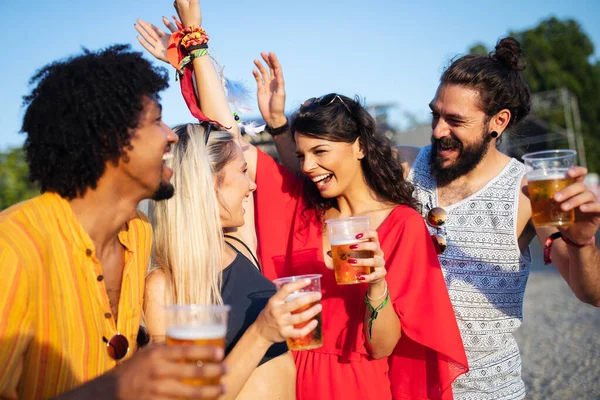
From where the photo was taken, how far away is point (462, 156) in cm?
358

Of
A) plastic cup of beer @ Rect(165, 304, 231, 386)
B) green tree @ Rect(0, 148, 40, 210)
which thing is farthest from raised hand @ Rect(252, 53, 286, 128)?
green tree @ Rect(0, 148, 40, 210)

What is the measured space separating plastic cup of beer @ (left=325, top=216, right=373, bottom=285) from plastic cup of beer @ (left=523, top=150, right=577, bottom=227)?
30.5 inches

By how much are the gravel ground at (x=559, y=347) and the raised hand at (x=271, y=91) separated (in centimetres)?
559

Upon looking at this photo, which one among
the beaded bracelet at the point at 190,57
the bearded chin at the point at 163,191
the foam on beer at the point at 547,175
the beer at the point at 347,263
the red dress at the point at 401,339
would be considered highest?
the beaded bracelet at the point at 190,57

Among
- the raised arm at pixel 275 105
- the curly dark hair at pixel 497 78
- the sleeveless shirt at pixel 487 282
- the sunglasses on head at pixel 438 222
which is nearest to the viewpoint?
the sleeveless shirt at pixel 487 282

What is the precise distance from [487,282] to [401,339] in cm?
70

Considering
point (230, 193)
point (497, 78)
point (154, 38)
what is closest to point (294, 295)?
point (230, 193)

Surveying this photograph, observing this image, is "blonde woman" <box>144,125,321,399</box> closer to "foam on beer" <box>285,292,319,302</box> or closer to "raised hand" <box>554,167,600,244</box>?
"foam on beer" <box>285,292,319,302</box>

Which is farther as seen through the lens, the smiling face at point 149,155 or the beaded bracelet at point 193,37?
the beaded bracelet at point 193,37

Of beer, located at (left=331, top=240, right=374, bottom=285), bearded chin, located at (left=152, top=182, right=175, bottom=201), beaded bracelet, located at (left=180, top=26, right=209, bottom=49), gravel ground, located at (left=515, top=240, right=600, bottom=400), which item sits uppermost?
beaded bracelet, located at (left=180, top=26, right=209, bottom=49)

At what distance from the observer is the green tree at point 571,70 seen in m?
46.8

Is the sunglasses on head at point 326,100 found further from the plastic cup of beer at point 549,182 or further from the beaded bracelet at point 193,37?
the plastic cup of beer at point 549,182

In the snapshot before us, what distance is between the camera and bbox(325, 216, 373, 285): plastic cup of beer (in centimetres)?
258

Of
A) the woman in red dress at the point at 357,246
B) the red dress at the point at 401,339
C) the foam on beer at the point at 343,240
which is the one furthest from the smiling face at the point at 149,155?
the red dress at the point at 401,339
